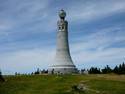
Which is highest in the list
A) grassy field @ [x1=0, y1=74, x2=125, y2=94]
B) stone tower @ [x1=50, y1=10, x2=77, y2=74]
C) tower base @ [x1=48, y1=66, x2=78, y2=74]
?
stone tower @ [x1=50, y1=10, x2=77, y2=74]

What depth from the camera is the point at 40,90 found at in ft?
196

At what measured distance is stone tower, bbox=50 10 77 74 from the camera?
103 m

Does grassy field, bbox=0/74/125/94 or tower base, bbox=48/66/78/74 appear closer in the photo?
grassy field, bbox=0/74/125/94

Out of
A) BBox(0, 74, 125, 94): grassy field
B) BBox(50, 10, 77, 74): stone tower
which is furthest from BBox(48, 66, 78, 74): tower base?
BBox(0, 74, 125, 94): grassy field

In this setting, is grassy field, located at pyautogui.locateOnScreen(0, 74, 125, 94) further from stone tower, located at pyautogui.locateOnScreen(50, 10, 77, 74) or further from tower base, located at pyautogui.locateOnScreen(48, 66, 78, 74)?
stone tower, located at pyautogui.locateOnScreen(50, 10, 77, 74)

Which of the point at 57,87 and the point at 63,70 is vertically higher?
the point at 63,70

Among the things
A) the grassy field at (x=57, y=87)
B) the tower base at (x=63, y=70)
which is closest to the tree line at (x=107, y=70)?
the tower base at (x=63, y=70)

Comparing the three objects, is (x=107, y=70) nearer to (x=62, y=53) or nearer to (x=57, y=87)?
(x=62, y=53)

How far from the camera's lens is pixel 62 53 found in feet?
347

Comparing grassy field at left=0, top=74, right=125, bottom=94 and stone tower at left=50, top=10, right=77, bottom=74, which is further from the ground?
stone tower at left=50, top=10, right=77, bottom=74

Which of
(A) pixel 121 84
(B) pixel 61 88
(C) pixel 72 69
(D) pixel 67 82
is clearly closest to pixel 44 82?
(D) pixel 67 82

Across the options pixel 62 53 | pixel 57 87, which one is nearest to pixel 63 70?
pixel 62 53

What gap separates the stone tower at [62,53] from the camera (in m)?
103

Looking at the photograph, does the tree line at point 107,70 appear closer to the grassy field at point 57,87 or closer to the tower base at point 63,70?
the tower base at point 63,70
